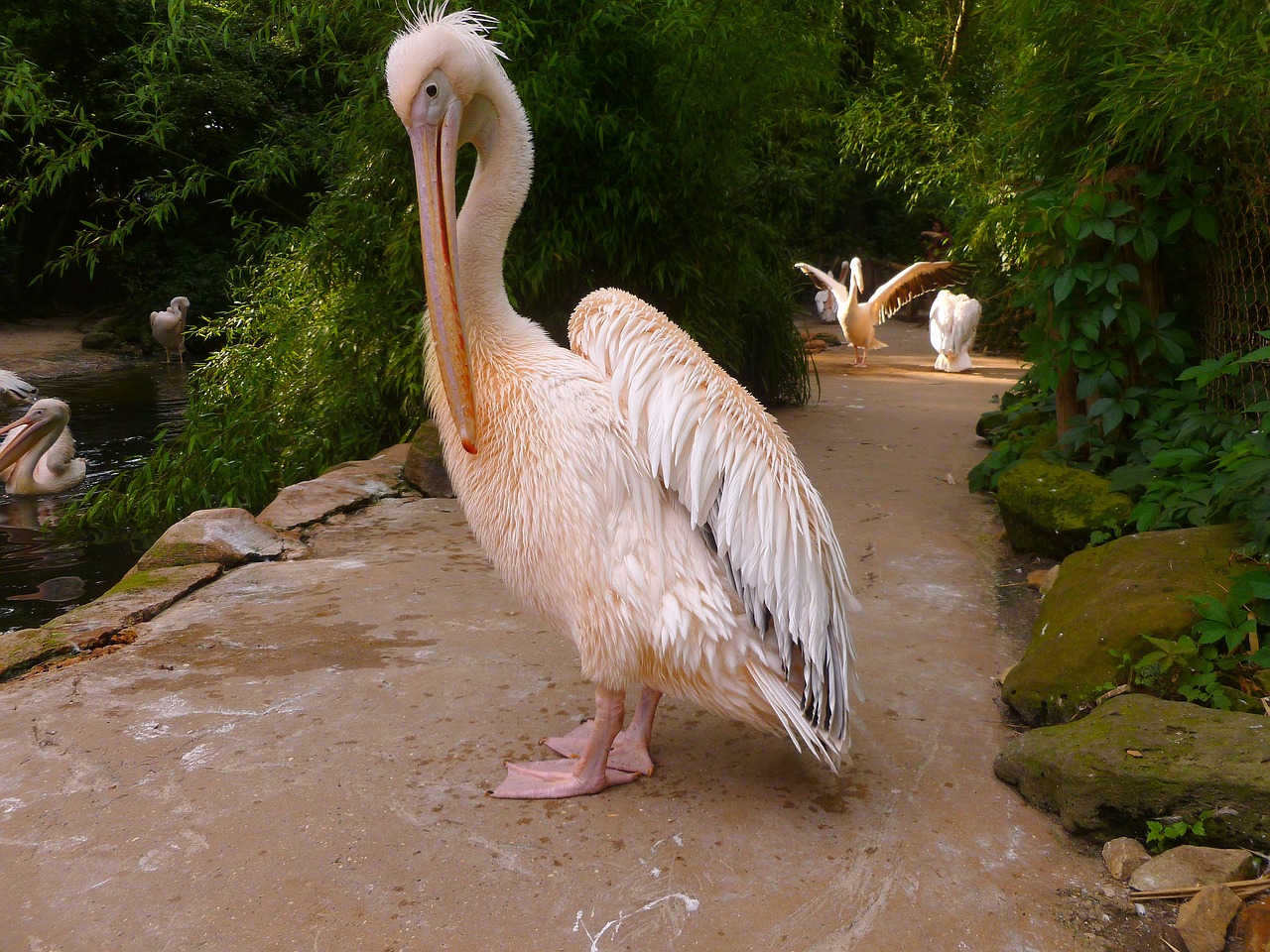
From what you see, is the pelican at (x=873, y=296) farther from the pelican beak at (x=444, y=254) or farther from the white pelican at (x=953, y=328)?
the pelican beak at (x=444, y=254)

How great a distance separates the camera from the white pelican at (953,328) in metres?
8.48

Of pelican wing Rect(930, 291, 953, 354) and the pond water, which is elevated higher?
pelican wing Rect(930, 291, 953, 354)

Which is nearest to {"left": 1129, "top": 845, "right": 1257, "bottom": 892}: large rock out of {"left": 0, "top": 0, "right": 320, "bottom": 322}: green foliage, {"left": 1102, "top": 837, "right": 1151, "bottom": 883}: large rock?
{"left": 1102, "top": 837, "right": 1151, "bottom": 883}: large rock

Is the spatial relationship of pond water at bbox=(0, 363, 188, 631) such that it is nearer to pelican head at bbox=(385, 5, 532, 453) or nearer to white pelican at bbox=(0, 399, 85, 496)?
white pelican at bbox=(0, 399, 85, 496)

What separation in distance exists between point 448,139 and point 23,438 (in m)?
5.69

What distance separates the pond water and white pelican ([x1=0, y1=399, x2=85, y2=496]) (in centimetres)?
8

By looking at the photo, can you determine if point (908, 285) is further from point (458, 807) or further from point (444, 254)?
point (458, 807)

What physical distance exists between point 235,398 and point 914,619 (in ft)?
15.3

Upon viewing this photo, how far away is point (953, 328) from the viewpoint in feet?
28.1

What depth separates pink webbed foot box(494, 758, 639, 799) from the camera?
6.90ft

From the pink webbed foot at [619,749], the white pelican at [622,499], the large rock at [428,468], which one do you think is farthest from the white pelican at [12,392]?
the pink webbed foot at [619,749]

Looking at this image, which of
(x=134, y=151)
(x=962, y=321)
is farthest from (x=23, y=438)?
(x=134, y=151)

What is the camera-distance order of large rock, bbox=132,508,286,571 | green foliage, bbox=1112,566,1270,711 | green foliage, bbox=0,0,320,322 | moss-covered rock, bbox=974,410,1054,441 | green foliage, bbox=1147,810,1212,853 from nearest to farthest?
1. green foliage, bbox=1147,810,1212,853
2. green foliage, bbox=1112,566,1270,711
3. large rock, bbox=132,508,286,571
4. moss-covered rock, bbox=974,410,1054,441
5. green foliage, bbox=0,0,320,322

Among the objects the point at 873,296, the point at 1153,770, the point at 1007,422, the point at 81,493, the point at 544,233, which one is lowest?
the point at 81,493
